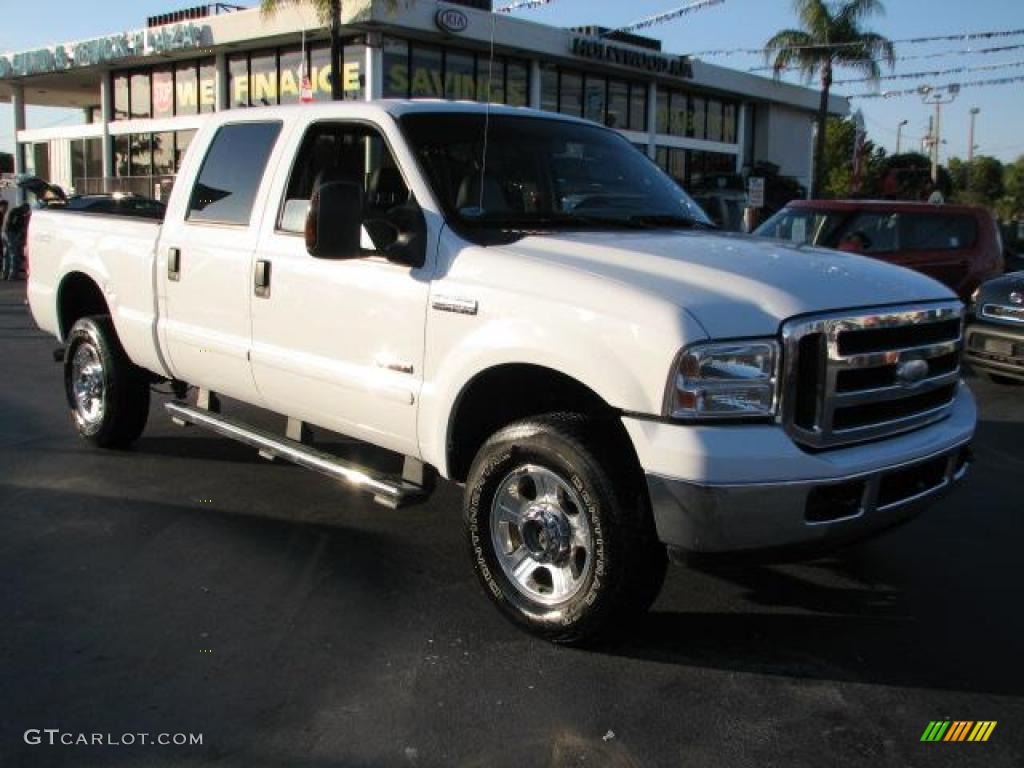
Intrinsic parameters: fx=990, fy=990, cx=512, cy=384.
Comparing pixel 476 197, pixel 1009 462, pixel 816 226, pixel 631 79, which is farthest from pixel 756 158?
pixel 476 197

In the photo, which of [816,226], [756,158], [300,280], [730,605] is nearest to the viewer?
[730,605]

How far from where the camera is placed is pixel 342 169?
487 cm

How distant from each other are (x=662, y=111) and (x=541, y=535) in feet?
104

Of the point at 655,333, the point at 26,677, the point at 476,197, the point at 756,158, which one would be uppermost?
the point at 756,158

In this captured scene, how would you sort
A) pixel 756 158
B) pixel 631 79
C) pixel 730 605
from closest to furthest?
1. pixel 730 605
2. pixel 631 79
3. pixel 756 158

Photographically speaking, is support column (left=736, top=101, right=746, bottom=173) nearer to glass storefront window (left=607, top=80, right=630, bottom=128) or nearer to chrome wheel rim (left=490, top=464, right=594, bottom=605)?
glass storefront window (left=607, top=80, right=630, bottom=128)

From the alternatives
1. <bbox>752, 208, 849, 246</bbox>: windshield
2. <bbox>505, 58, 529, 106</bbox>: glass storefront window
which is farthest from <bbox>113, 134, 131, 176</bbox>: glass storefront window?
<bbox>752, 208, 849, 246</bbox>: windshield

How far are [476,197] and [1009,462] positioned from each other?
4.40 meters

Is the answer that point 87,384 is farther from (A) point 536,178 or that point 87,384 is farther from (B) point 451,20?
(B) point 451,20

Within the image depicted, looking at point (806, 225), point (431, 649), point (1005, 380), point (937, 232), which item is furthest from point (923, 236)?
point (431, 649)

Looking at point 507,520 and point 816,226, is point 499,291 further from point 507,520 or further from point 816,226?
point 816,226

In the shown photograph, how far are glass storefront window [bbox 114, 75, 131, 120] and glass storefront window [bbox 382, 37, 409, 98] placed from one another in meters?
11.0

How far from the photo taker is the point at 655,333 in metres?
3.23

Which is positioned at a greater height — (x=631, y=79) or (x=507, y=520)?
(x=631, y=79)
